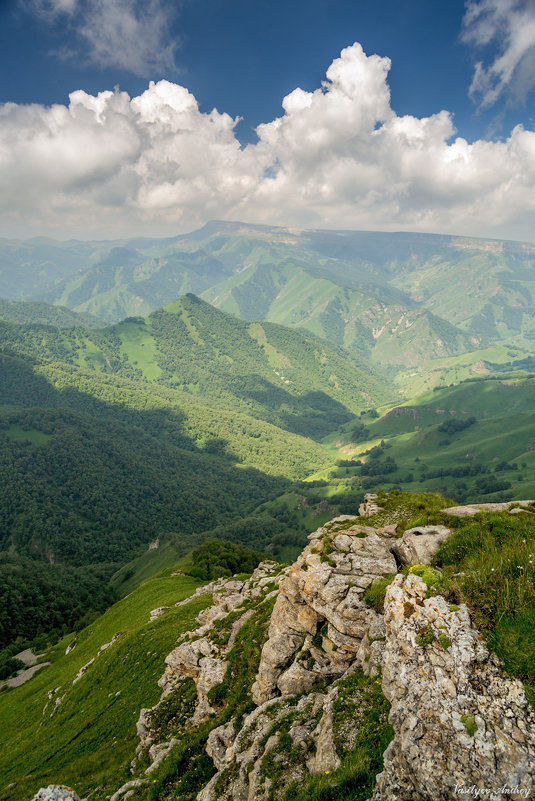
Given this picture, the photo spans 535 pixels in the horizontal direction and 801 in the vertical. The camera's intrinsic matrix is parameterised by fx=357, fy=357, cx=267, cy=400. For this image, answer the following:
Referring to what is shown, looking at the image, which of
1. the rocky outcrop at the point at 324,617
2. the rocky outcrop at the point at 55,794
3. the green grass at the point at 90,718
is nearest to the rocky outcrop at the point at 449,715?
the rocky outcrop at the point at 324,617

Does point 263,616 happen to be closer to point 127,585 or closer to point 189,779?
point 189,779

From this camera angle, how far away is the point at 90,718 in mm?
41312

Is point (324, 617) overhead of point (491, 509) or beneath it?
beneath

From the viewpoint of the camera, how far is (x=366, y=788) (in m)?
13.4

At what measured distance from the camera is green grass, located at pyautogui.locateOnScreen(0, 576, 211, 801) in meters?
32.7

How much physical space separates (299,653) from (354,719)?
973 centimetres

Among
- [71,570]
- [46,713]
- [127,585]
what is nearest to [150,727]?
[46,713]

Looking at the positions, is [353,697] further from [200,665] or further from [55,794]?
[55,794]

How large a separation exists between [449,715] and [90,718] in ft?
152

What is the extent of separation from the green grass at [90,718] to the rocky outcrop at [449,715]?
27113mm

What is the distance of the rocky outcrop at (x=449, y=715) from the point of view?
1178 centimetres

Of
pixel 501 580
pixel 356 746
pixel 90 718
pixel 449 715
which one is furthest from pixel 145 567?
pixel 501 580

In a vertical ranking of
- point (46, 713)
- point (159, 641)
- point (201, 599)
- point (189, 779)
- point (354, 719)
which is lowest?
point (46, 713)

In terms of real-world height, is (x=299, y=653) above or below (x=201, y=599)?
above
